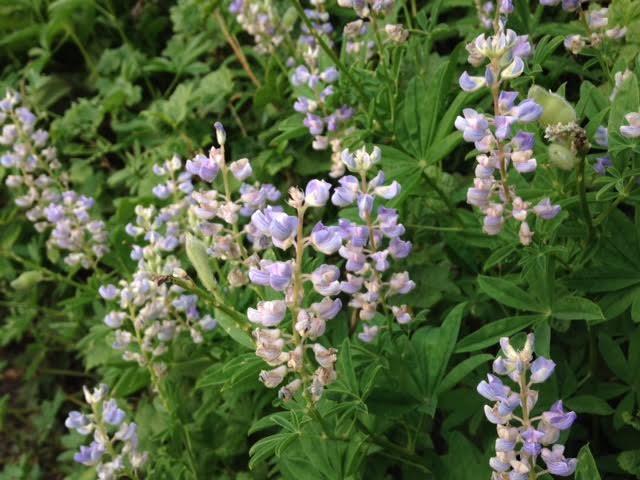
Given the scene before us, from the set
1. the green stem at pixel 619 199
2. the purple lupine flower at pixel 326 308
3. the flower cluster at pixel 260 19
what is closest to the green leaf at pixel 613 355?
the green stem at pixel 619 199

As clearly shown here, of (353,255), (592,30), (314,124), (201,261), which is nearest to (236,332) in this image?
(201,261)

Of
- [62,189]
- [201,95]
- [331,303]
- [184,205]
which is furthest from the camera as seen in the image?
[201,95]

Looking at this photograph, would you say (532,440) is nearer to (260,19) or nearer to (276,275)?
(276,275)

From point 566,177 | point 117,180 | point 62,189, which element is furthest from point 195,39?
point 566,177

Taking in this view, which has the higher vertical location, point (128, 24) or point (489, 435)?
point (128, 24)

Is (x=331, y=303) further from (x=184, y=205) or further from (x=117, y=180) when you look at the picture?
(x=117, y=180)

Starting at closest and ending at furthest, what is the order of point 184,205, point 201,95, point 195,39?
point 184,205, point 201,95, point 195,39

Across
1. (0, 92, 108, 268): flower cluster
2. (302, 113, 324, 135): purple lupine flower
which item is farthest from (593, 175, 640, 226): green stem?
(0, 92, 108, 268): flower cluster
